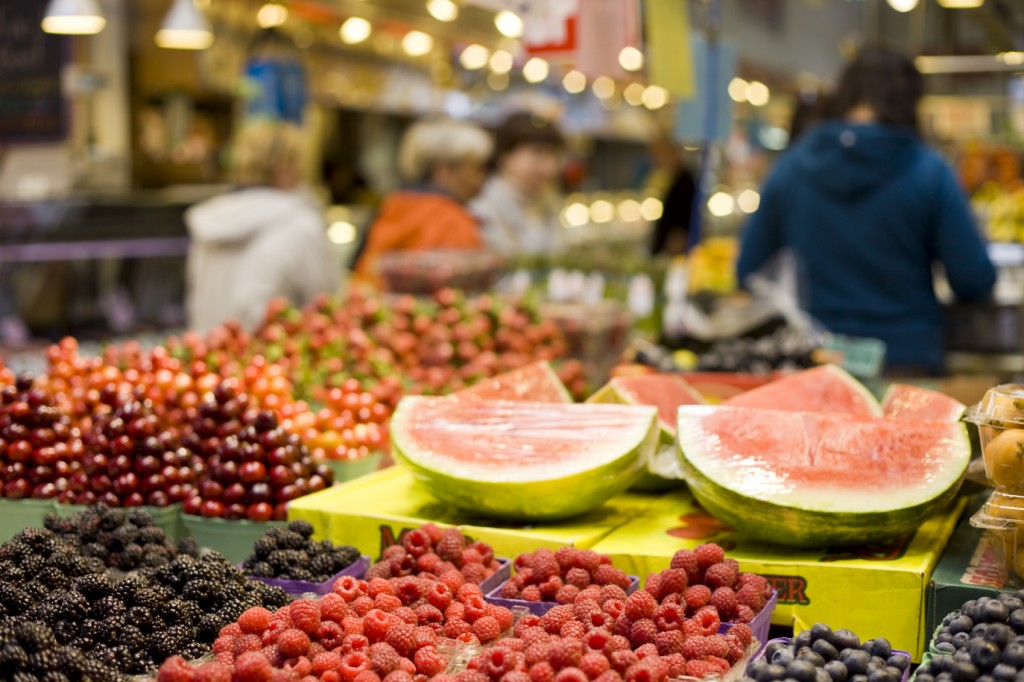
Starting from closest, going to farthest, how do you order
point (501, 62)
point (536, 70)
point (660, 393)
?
point (660, 393) → point (501, 62) → point (536, 70)

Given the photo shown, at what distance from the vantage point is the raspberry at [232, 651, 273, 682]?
1504mm

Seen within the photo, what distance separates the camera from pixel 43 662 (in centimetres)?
157

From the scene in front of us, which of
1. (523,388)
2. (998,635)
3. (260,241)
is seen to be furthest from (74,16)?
(998,635)

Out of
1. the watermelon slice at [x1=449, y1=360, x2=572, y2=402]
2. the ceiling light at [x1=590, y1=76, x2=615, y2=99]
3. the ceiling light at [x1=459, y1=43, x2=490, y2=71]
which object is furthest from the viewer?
the ceiling light at [x1=590, y1=76, x2=615, y2=99]

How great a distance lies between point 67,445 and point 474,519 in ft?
3.09

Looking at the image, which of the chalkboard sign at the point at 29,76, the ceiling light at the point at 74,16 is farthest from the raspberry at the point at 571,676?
the chalkboard sign at the point at 29,76

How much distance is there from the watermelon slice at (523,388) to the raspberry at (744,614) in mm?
1050

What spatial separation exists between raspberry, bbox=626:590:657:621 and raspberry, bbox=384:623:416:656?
1.04 ft

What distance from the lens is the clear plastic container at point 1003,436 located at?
1915mm

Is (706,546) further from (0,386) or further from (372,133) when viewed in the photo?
(372,133)

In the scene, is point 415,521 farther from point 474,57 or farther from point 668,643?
point 474,57

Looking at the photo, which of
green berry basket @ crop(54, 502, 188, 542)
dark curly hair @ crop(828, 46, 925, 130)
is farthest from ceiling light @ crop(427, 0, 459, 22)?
green berry basket @ crop(54, 502, 188, 542)

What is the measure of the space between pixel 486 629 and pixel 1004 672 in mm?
711

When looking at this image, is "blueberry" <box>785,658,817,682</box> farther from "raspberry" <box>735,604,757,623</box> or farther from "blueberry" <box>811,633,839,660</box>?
"raspberry" <box>735,604,757,623</box>
